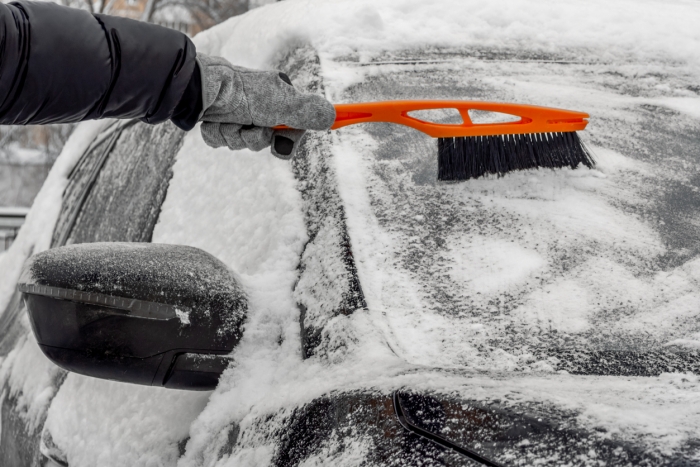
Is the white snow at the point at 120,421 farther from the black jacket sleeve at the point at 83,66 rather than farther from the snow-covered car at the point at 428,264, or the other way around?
the black jacket sleeve at the point at 83,66

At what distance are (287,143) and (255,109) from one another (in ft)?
0.33

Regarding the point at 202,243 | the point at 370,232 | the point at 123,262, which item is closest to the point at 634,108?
the point at 370,232

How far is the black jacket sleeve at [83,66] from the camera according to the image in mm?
1171

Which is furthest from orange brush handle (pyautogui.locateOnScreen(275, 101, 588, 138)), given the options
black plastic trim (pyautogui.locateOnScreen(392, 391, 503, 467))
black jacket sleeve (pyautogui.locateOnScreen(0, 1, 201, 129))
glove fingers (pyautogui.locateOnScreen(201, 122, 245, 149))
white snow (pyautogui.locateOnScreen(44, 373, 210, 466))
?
black plastic trim (pyautogui.locateOnScreen(392, 391, 503, 467))

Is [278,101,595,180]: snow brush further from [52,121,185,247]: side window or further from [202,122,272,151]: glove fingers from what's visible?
[52,121,185,247]: side window

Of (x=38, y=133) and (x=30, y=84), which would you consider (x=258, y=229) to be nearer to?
(x=30, y=84)

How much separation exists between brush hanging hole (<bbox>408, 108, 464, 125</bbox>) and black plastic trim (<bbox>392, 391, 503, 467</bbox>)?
797 millimetres

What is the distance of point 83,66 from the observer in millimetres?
1217

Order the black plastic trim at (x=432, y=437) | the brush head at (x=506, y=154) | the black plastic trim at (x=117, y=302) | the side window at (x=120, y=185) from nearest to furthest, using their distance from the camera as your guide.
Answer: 1. the black plastic trim at (x=432, y=437)
2. the black plastic trim at (x=117, y=302)
3. the brush head at (x=506, y=154)
4. the side window at (x=120, y=185)

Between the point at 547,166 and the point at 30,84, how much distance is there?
103 centimetres

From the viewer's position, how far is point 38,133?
15.1m

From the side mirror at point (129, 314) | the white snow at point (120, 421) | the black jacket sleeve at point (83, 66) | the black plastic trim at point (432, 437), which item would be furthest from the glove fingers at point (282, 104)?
the black plastic trim at point (432, 437)

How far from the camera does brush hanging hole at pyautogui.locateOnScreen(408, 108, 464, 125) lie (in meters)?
1.56

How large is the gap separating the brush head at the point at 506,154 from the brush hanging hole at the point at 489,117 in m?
0.05
